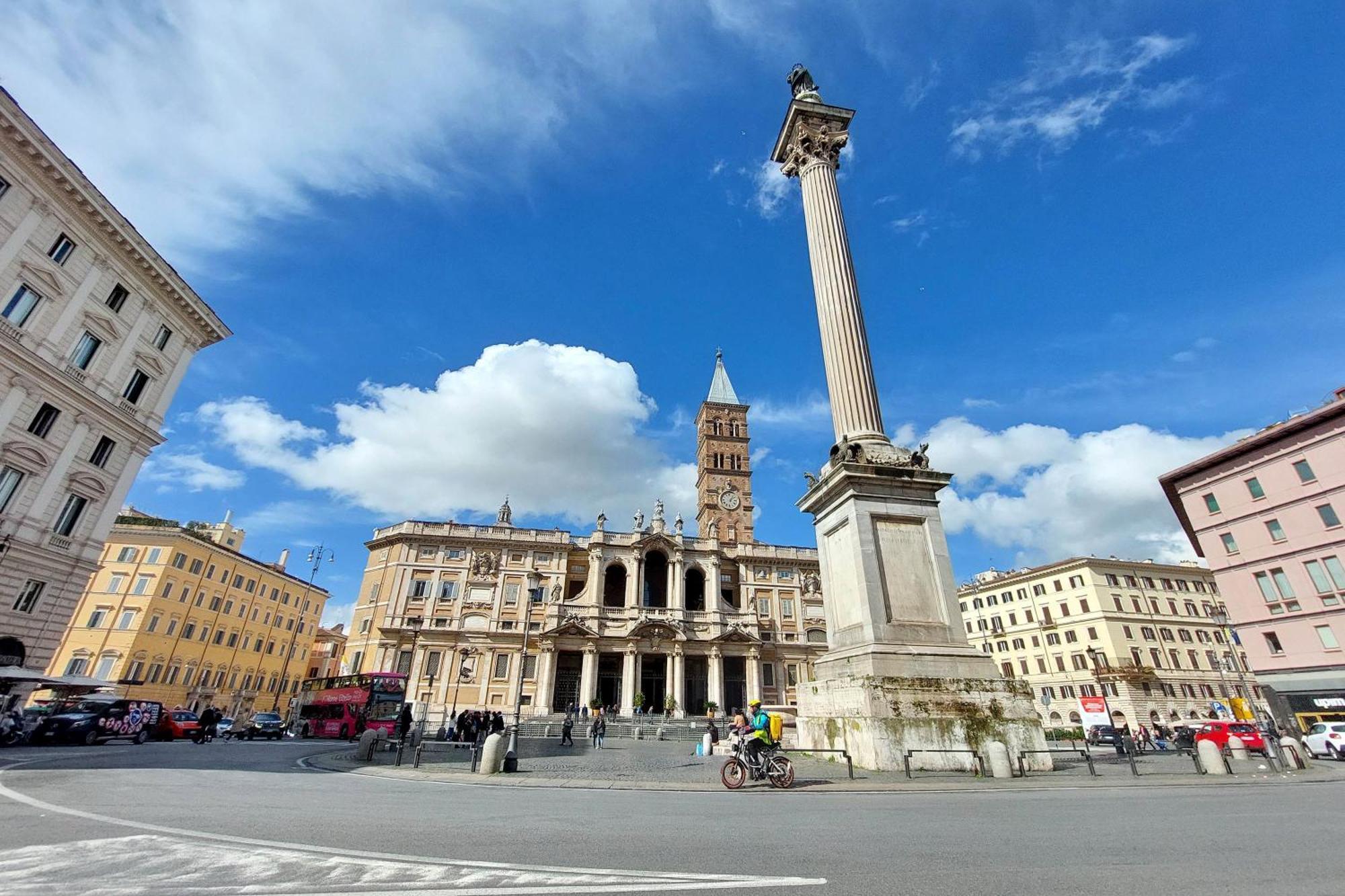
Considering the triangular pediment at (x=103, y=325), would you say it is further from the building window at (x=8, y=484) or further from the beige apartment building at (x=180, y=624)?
the beige apartment building at (x=180, y=624)

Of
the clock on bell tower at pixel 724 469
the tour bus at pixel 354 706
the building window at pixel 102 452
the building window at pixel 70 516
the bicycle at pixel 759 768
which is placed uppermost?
the clock on bell tower at pixel 724 469

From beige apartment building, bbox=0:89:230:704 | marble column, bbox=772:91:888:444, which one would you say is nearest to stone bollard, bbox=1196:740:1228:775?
marble column, bbox=772:91:888:444

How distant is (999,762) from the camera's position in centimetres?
1015

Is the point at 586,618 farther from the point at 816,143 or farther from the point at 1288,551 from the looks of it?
the point at 1288,551

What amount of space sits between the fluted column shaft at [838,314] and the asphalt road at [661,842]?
859 centimetres

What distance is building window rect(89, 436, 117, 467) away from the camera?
24.9 metres

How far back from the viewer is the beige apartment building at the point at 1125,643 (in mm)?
51219

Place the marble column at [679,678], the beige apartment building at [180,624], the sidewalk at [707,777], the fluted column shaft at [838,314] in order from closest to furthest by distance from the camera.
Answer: the sidewalk at [707,777] → the fluted column shaft at [838,314] → the beige apartment building at [180,624] → the marble column at [679,678]

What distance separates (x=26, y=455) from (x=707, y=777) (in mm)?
26957

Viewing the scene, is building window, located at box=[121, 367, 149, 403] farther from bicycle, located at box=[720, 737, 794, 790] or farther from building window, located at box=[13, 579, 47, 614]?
bicycle, located at box=[720, 737, 794, 790]

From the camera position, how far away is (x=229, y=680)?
5031 centimetres

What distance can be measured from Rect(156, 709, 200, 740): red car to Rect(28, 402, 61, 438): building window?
12960 mm

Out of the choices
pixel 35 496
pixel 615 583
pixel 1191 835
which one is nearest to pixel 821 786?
pixel 1191 835

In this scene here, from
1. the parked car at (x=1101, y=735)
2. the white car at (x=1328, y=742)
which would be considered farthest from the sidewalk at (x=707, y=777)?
the parked car at (x=1101, y=735)
